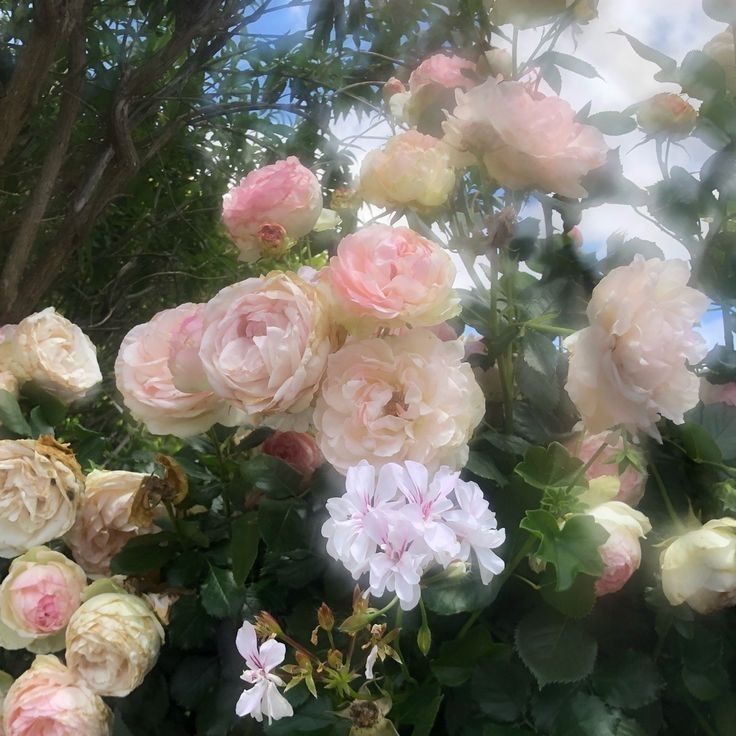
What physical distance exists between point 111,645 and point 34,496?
0.13 m

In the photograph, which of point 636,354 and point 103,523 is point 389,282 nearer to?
point 636,354

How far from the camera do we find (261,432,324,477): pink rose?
0.54 meters

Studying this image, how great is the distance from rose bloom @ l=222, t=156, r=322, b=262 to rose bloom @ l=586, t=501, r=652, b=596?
1.12ft

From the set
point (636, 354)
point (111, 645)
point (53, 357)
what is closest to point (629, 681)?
point (636, 354)

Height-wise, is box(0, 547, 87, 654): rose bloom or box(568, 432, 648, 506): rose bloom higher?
box(568, 432, 648, 506): rose bloom

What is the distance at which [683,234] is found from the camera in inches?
21.9

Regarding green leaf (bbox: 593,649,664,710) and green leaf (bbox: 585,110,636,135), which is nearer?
green leaf (bbox: 593,649,664,710)

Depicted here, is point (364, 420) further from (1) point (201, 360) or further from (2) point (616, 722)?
(2) point (616, 722)

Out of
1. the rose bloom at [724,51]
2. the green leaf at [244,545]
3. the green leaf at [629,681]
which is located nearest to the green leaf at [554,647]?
the green leaf at [629,681]

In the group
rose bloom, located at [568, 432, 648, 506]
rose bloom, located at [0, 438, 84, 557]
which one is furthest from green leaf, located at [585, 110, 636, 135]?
rose bloom, located at [0, 438, 84, 557]

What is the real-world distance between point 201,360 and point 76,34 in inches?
52.0

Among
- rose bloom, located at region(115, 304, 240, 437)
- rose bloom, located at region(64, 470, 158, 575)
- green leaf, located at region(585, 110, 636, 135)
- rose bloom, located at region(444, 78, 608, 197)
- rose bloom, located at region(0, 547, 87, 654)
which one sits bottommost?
rose bloom, located at region(0, 547, 87, 654)

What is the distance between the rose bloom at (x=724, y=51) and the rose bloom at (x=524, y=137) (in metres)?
0.15

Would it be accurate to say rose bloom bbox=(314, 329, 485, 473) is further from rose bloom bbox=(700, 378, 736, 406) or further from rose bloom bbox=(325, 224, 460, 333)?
rose bloom bbox=(700, 378, 736, 406)
